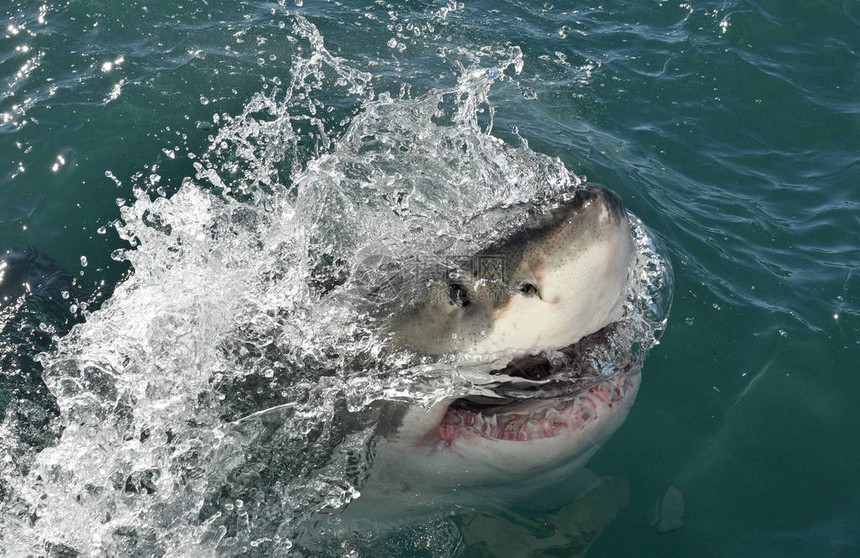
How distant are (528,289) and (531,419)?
1.63ft

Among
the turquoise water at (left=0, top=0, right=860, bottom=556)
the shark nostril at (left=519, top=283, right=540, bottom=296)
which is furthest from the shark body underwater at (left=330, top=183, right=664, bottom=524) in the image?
the turquoise water at (left=0, top=0, right=860, bottom=556)

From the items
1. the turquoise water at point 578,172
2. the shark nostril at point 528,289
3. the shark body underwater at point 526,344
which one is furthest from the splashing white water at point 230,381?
the shark nostril at point 528,289

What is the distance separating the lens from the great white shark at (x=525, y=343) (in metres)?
2.87

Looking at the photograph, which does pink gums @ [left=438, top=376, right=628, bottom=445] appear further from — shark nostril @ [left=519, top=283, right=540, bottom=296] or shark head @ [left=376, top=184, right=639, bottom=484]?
shark nostril @ [left=519, top=283, right=540, bottom=296]

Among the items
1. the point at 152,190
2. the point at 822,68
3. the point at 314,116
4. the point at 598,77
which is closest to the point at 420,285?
the point at 152,190

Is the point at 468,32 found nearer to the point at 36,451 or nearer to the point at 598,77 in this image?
the point at 598,77

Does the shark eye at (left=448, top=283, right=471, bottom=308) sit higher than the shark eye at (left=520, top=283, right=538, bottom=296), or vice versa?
the shark eye at (left=520, top=283, right=538, bottom=296)

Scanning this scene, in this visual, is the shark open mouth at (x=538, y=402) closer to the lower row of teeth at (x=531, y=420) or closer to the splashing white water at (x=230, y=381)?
the lower row of teeth at (x=531, y=420)

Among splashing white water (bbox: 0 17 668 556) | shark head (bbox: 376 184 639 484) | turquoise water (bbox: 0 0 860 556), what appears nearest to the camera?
shark head (bbox: 376 184 639 484)

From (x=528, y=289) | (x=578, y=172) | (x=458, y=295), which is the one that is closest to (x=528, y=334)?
(x=528, y=289)

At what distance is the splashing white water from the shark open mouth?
7.3 inches

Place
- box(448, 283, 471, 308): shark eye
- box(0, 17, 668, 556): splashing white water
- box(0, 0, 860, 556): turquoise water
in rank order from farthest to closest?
box(0, 0, 860, 556): turquoise water < box(0, 17, 668, 556): splashing white water < box(448, 283, 471, 308): shark eye

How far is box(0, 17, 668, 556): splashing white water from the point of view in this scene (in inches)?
123

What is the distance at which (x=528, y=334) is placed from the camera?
292 cm
